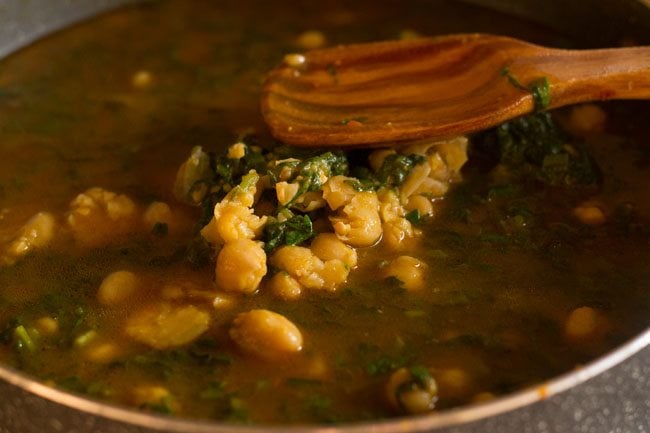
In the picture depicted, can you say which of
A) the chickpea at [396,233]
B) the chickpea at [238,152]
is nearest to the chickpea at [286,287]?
the chickpea at [396,233]

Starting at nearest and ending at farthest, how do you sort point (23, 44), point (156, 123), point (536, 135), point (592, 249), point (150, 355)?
point (150, 355), point (592, 249), point (536, 135), point (156, 123), point (23, 44)

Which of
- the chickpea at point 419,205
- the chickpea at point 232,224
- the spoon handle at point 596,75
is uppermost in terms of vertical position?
the spoon handle at point 596,75

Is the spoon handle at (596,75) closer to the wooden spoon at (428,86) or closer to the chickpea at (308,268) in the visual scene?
the wooden spoon at (428,86)

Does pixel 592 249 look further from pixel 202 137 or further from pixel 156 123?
pixel 156 123

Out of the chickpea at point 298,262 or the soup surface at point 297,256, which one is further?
the chickpea at point 298,262

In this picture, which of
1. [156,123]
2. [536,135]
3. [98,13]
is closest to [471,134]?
[536,135]

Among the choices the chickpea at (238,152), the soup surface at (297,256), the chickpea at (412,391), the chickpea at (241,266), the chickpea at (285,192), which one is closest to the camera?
the chickpea at (412,391)
